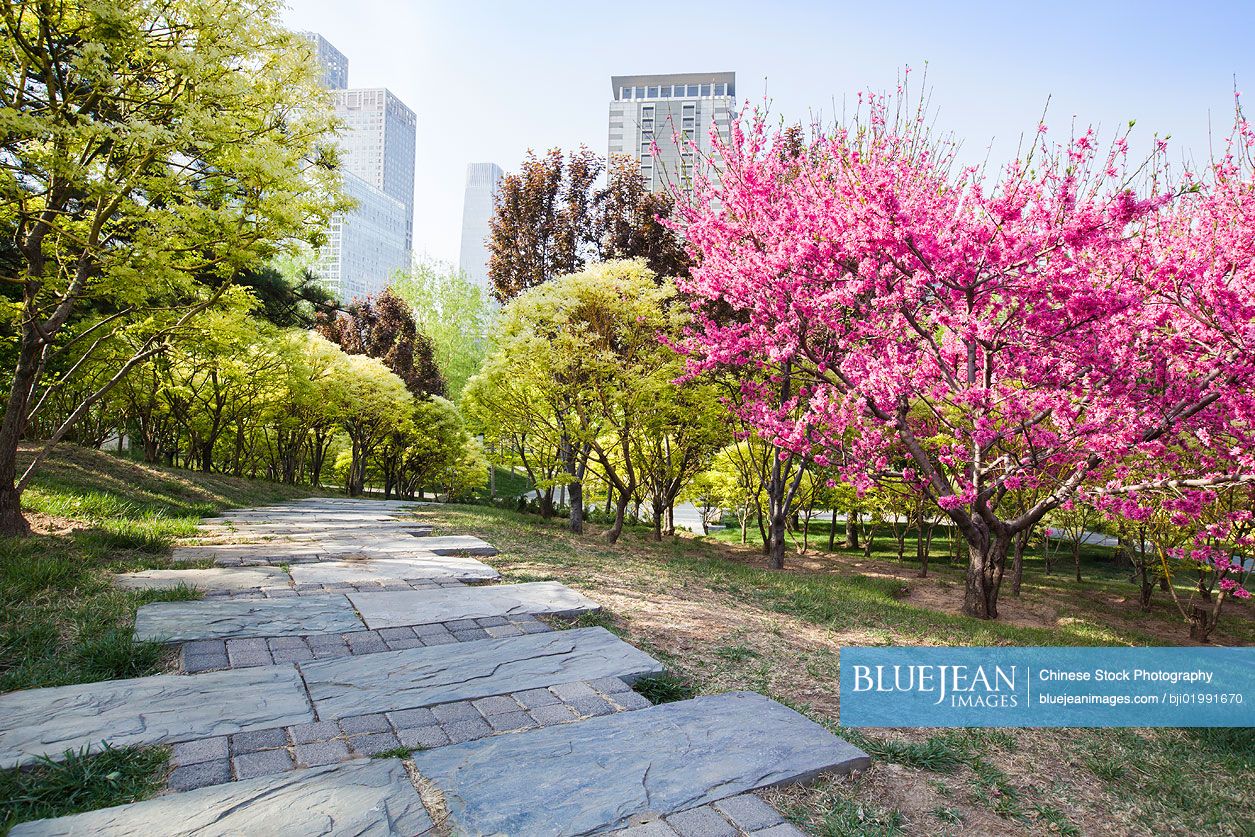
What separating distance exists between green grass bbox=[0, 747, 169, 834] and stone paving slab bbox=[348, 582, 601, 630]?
63.9 inches

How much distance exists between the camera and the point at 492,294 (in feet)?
56.8

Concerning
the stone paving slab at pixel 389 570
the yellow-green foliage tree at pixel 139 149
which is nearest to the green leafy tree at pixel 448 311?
the yellow-green foliage tree at pixel 139 149

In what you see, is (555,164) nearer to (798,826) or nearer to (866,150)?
(866,150)

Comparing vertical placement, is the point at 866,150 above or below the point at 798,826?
above

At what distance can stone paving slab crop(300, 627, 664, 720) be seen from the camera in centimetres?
279

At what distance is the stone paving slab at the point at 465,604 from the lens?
4004mm

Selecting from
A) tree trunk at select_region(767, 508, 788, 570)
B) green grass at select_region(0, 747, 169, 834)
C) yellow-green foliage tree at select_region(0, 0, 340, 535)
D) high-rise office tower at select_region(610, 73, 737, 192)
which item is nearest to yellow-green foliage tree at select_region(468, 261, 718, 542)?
tree trunk at select_region(767, 508, 788, 570)

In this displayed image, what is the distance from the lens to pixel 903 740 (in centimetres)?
275

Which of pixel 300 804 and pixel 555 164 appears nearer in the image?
pixel 300 804

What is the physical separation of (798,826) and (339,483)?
29.6 m

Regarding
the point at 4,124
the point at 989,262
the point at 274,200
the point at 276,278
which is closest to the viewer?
the point at 4,124

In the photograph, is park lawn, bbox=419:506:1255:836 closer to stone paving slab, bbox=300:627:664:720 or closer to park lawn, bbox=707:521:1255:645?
stone paving slab, bbox=300:627:664:720

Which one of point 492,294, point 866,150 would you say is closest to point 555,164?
point 492,294

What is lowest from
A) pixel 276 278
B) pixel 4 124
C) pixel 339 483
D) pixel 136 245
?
pixel 339 483
